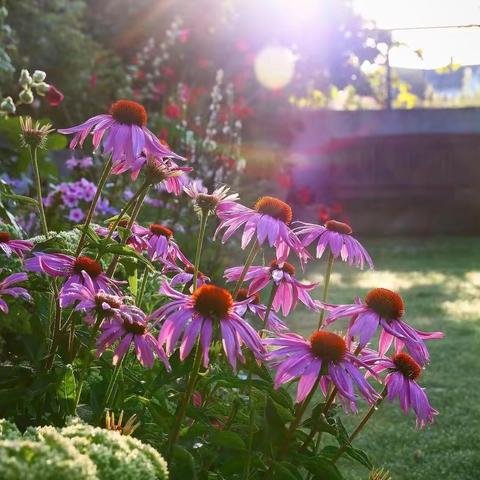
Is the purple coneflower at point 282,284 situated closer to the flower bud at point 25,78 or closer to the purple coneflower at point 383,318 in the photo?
the purple coneflower at point 383,318

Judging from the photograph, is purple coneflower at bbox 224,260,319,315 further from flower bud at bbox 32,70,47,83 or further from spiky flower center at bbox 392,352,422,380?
flower bud at bbox 32,70,47,83

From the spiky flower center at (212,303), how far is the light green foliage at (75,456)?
31cm

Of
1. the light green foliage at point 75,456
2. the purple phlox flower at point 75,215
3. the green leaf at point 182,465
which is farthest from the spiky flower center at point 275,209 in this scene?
the purple phlox flower at point 75,215

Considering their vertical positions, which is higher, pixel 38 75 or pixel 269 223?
pixel 38 75

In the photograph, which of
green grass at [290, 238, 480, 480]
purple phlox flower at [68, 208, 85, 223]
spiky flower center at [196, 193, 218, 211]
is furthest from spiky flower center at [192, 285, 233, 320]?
purple phlox flower at [68, 208, 85, 223]

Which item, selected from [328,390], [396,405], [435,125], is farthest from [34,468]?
[435,125]

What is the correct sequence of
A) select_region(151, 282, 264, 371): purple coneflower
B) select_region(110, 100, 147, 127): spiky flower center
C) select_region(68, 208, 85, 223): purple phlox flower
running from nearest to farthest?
1. select_region(151, 282, 264, 371): purple coneflower
2. select_region(110, 100, 147, 127): spiky flower center
3. select_region(68, 208, 85, 223): purple phlox flower

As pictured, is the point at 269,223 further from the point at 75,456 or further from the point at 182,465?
the point at 75,456

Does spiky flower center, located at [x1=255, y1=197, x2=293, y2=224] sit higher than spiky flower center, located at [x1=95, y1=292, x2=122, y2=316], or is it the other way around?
spiky flower center, located at [x1=255, y1=197, x2=293, y2=224]

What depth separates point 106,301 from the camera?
1358 mm

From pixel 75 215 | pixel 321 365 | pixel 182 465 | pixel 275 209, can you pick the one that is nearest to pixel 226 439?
pixel 182 465

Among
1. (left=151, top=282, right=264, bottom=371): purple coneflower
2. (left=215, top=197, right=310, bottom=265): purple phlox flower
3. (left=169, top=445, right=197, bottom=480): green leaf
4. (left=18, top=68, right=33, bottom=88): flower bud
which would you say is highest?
(left=18, top=68, right=33, bottom=88): flower bud

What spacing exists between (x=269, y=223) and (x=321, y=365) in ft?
0.96

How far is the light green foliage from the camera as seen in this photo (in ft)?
3.05
